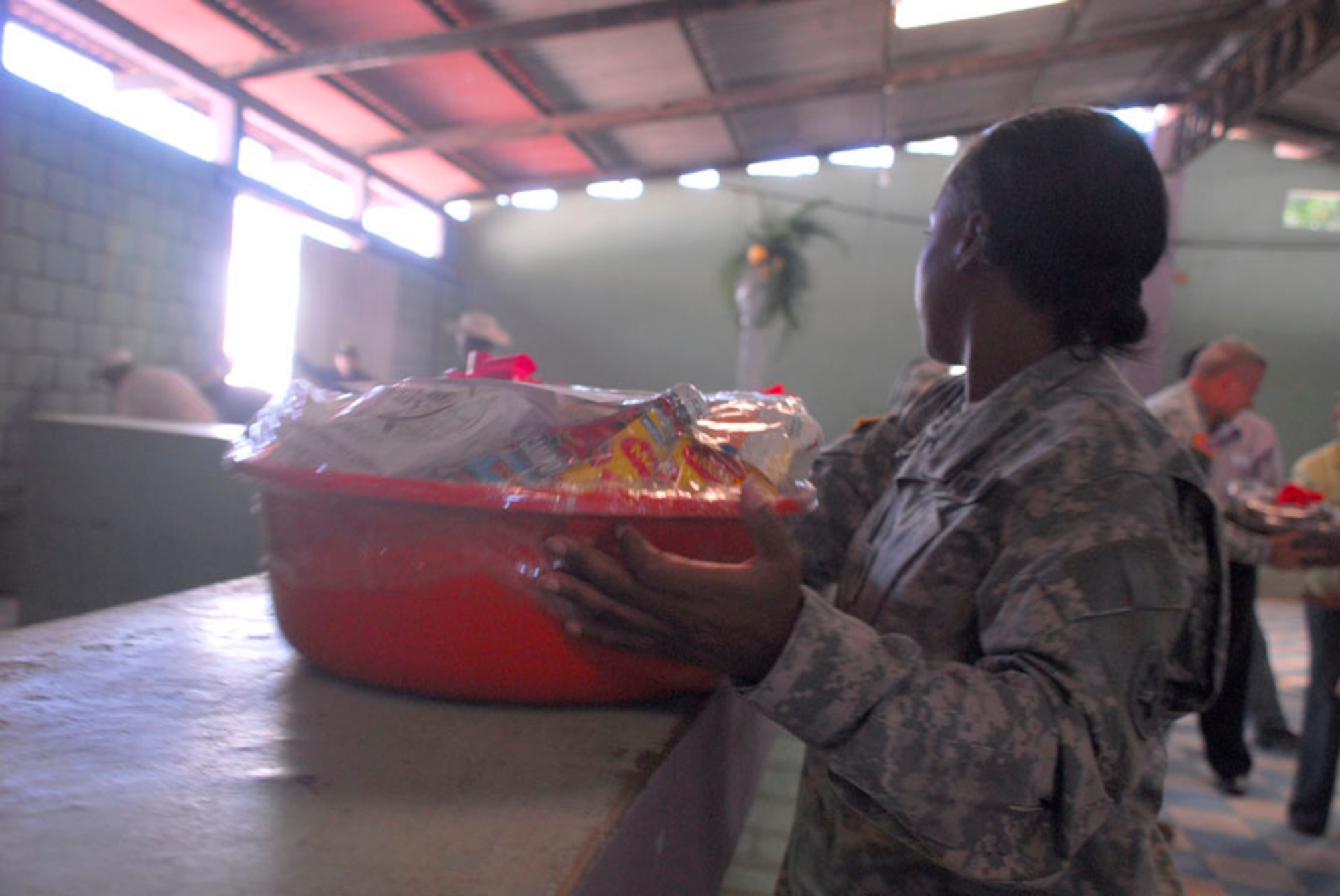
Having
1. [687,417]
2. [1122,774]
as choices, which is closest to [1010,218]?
[687,417]

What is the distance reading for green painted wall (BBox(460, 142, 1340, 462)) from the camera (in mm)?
7312

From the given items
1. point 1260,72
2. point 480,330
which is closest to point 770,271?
point 480,330

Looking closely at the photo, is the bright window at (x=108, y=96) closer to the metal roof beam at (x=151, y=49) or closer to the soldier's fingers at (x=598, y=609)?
the metal roof beam at (x=151, y=49)

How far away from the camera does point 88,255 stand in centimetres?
427

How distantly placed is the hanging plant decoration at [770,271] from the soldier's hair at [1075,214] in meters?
5.85

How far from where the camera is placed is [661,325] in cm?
835

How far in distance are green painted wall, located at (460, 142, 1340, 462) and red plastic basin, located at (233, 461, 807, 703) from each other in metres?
7.32

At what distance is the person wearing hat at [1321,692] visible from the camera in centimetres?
236

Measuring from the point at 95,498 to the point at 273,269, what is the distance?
164 inches

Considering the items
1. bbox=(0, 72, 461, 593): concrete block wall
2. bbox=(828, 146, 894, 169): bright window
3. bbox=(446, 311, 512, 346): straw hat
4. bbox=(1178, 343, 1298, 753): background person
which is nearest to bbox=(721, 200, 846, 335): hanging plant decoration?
bbox=(828, 146, 894, 169): bright window

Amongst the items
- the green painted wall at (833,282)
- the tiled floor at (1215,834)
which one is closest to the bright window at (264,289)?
the green painted wall at (833,282)

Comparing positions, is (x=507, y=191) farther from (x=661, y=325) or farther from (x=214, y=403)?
(x=214, y=403)

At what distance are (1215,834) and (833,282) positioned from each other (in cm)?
615

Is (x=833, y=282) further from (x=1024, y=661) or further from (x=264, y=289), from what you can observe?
(x=1024, y=661)
